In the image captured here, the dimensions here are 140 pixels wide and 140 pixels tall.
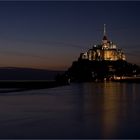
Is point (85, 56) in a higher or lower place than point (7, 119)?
higher

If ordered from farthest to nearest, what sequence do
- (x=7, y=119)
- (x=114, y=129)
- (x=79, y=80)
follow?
(x=79, y=80), (x=7, y=119), (x=114, y=129)

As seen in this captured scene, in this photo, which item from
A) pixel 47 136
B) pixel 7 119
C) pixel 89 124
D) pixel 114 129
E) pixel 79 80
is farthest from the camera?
pixel 79 80

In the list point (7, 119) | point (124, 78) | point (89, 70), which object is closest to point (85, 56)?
point (89, 70)

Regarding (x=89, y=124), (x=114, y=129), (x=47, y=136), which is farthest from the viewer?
(x=89, y=124)

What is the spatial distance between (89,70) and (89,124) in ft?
347

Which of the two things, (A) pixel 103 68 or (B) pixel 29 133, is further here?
(A) pixel 103 68

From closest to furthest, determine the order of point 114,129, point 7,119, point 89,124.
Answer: point 114,129 < point 89,124 < point 7,119

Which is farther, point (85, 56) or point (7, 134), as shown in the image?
point (85, 56)

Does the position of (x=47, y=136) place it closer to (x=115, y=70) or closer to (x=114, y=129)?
(x=114, y=129)

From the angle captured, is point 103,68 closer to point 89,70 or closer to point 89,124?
point 89,70

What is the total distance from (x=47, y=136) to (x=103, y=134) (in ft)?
6.14

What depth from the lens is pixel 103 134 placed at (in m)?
12.0

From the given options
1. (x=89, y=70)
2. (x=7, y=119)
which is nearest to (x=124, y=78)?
(x=89, y=70)

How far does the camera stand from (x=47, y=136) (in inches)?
447
